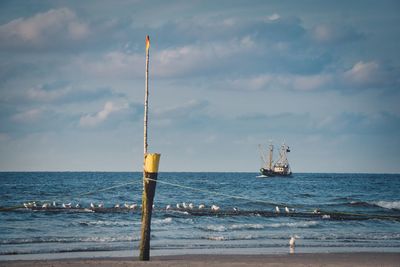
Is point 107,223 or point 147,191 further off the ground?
point 147,191

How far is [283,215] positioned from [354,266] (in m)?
23.4

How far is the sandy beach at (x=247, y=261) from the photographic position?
2056 centimetres

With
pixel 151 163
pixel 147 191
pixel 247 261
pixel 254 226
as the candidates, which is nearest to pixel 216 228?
pixel 254 226

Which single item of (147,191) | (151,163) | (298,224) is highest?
(151,163)

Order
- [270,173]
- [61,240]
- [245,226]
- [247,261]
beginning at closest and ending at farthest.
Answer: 1. [247,261]
2. [61,240]
3. [245,226]
4. [270,173]

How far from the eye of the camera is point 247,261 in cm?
2277

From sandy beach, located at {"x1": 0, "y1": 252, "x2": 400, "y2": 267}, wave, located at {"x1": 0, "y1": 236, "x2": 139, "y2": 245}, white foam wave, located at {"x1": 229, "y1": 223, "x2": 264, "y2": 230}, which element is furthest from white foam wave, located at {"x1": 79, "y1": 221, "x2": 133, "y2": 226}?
sandy beach, located at {"x1": 0, "y1": 252, "x2": 400, "y2": 267}

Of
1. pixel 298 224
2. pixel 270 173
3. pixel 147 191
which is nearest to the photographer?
pixel 147 191

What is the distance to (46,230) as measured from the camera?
3416cm

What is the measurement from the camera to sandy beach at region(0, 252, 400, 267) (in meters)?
20.6

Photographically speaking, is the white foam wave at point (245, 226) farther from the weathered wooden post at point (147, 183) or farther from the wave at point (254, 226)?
the weathered wooden post at point (147, 183)

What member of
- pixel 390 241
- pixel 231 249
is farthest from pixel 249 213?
pixel 231 249

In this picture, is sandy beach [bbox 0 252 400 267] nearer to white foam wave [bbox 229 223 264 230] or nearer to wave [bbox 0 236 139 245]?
wave [bbox 0 236 139 245]

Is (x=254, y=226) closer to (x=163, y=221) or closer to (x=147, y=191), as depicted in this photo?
(x=163, y=221)
